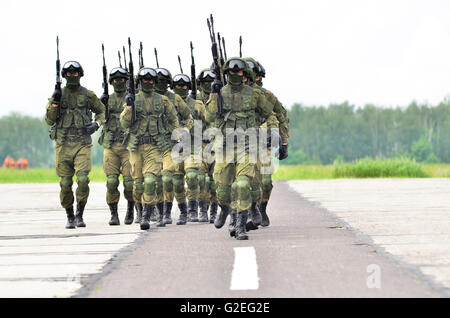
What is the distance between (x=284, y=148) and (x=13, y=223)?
489cm

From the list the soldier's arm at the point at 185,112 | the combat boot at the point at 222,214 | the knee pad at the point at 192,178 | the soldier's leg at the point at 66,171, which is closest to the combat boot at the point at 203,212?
the knee pad at the point at 192,178

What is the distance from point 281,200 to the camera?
1920 centimetres

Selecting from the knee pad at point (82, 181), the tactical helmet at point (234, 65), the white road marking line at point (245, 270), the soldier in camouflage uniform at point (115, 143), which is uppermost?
the tactical helmet at point (234, 65)

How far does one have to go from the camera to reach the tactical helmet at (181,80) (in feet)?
45.8

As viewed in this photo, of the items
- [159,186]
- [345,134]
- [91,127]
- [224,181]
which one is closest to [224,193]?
[224,181]

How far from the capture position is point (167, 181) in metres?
13.4

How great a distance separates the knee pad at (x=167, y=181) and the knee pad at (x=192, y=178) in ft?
0.86

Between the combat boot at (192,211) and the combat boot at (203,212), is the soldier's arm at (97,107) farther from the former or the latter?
the combat boot at (203,212)

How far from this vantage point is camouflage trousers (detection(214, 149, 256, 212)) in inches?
411

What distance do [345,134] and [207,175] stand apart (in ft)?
425

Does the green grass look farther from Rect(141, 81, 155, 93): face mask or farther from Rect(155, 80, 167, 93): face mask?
Rect(141, 81, 155, 93): face mask

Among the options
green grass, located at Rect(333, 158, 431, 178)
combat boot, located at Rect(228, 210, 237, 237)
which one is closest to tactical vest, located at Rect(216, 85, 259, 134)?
combat boot, located at Rect(228, 210, 237, 237)
